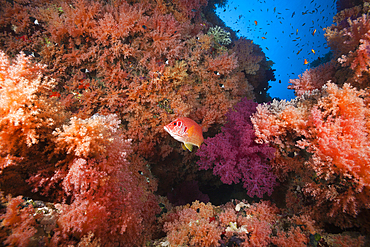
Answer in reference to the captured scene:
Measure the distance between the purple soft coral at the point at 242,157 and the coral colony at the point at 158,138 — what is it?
0.03 m

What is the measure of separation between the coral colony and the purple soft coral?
0.08ft

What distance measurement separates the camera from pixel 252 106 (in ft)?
12.0

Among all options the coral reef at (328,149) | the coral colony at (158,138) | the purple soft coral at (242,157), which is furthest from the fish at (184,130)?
the coral reef at (328,149)

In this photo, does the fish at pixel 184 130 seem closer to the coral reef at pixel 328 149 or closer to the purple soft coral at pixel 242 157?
the purple soft coral at pixel 242 157

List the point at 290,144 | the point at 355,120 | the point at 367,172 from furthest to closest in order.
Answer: the point at 290,144
the point at 355,120
the point at 367,172

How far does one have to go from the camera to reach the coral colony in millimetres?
1798

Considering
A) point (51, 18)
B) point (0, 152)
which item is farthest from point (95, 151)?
point (51, 18)

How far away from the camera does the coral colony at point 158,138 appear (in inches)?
70.8

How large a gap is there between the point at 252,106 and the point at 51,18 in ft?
17.4

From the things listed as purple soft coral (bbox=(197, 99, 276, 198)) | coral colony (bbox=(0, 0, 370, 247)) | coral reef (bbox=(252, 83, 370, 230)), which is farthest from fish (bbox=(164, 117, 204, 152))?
coral reef (bbox=(252, 83, 370, 230))

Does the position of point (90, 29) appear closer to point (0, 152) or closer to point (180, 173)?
point (0, 152)

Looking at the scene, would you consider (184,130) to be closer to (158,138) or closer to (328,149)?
(158,138)

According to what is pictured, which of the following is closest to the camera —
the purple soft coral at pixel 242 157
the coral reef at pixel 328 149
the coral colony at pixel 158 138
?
the coral colony at pixel 158 138

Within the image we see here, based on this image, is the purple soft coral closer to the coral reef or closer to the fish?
the coral reef
